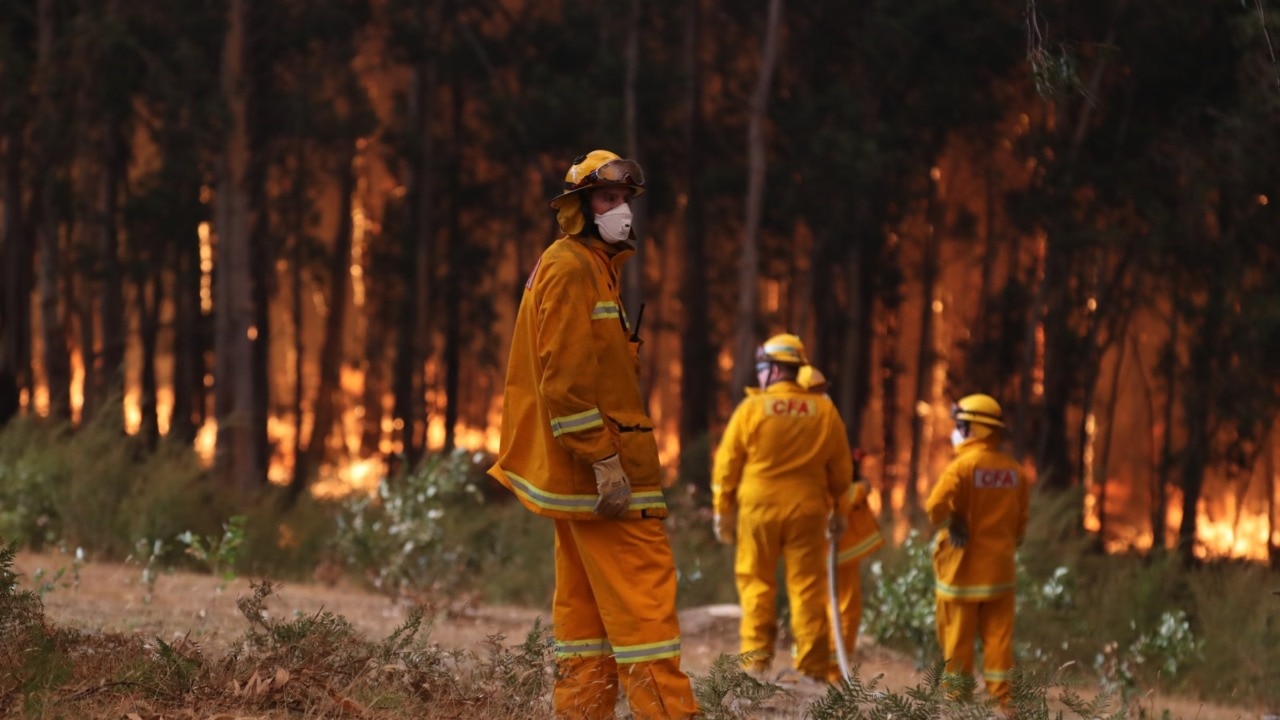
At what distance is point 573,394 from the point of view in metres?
6.32

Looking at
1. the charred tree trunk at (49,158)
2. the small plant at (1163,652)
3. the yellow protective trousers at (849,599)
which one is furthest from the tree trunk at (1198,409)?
the charred tree trunk at (49,158)

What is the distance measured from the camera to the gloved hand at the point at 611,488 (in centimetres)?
627

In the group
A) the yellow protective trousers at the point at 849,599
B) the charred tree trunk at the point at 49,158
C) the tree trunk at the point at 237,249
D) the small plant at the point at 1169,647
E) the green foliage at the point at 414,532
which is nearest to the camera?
the yellow protective trousers at the point at 849,599

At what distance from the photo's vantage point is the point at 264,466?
1156 inches

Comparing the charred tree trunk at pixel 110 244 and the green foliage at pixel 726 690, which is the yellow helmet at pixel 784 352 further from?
the charred tree trunk at pixel 110 244

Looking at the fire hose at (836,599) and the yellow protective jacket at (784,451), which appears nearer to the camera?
the fire hose at (836,599)

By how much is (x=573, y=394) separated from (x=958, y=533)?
162 inches

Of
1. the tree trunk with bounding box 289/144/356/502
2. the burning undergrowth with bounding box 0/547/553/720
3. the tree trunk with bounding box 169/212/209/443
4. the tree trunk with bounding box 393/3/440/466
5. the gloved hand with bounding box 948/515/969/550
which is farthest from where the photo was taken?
the tree trunk with bounding box 289/144/356/502

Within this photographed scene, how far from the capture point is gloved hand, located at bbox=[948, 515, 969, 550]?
9844mm

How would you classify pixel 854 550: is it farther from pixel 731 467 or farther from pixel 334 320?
pixel 334 320

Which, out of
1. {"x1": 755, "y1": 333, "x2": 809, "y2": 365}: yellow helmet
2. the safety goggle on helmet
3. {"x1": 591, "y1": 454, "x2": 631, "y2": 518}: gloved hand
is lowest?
{"x1": 591, "y1": 454, "x2": 631, "y2": 518}: gloved hand

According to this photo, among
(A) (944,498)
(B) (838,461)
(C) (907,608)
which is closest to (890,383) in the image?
(C) (907,608)

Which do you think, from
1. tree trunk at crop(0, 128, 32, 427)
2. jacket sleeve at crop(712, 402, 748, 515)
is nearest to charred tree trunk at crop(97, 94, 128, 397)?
tree trunk at crop(0, 128, 32, 427)

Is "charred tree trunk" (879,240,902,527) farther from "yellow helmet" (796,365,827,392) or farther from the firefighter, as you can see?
"yellow helmet" (796,365,827,392)
